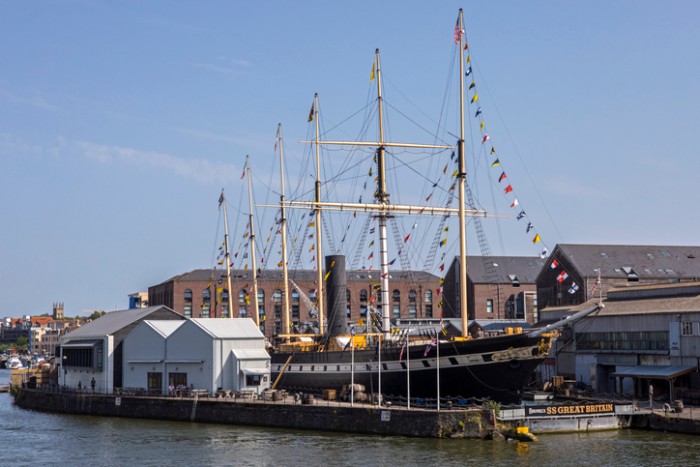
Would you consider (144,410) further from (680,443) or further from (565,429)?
(680,443)

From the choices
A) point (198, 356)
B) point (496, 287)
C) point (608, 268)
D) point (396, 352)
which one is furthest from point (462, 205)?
point (496, 287)

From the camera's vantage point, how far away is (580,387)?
7175 centimetres

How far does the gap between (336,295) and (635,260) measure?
118ft

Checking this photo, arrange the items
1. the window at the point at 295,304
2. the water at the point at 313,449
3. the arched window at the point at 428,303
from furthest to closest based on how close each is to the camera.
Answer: the arched window at the point at 428,303 → the window at the point at 295,304 → the water at the point at 313,449

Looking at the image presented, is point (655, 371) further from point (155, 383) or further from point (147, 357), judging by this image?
point (147, 357)

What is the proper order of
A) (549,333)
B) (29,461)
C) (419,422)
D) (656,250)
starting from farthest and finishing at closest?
(656,250) < (549,333) < (419,422) < (29,461)

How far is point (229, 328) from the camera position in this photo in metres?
67.8

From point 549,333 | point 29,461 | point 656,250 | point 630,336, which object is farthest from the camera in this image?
point 656,250

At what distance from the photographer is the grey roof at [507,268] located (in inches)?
4663

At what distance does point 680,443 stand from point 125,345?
4142 cm

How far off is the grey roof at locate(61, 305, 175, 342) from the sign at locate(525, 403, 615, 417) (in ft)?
109

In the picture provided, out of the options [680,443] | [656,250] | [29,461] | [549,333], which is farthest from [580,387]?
[29,461]

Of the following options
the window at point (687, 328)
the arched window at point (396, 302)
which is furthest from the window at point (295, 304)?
the window at point (687, 328)

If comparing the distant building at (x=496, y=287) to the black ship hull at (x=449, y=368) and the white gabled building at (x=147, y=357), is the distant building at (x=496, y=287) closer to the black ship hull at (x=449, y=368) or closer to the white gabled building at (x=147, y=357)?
the black ship hull at (x=449, y=368)
